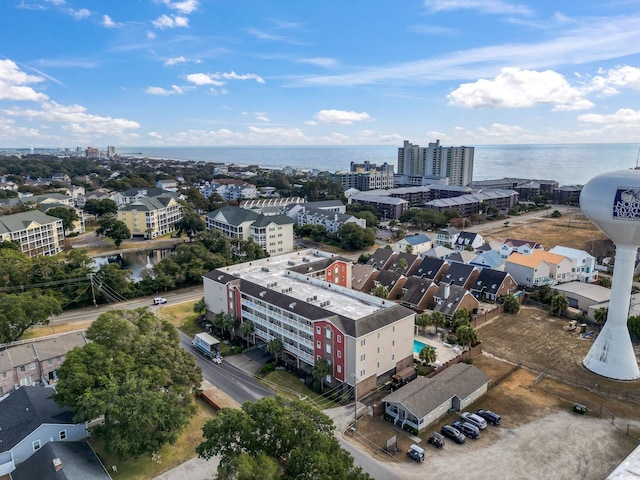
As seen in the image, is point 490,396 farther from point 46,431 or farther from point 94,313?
point 94,313

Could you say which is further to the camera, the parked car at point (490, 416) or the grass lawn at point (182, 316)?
the grass lawn at point (182, 316)

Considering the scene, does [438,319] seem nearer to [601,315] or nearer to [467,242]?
[601,315]

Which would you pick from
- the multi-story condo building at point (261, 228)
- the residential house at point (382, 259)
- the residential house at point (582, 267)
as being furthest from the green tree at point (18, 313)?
the residential house at point (582, 267)

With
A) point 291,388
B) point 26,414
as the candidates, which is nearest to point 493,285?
point 291,388

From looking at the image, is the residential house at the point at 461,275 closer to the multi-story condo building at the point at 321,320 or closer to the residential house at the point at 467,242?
the multi-story condo building at the point at 321,320

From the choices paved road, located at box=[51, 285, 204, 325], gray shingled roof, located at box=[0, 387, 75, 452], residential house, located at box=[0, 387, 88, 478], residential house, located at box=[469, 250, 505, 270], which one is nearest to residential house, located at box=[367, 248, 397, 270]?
residential house, located at box=[469, 250, 505, 270]

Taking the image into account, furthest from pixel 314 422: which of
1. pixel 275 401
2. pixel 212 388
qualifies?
pixel 212 388
